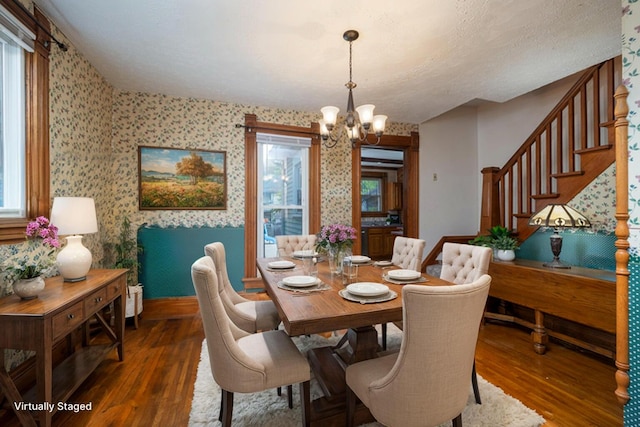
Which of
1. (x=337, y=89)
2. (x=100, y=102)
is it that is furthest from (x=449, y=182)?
(x=100, y=102)

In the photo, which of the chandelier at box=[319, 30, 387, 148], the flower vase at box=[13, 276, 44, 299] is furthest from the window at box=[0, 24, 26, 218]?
the chandelier at box=[319, 30, 387, 148]

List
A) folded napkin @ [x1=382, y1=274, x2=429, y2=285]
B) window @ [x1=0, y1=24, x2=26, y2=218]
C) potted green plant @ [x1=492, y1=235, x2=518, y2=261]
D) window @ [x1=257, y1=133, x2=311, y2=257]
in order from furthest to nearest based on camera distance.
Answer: window @ [x1=257, y1=133, x2=311, y2=257]
potted green plant @ [x1=492, y1=235, x2=518, y2=261]
window @ [x1=0, y1=24, x2=26, y2=218]
folded napkin @ [x1=382, y1=274, x2=429, y2=285]

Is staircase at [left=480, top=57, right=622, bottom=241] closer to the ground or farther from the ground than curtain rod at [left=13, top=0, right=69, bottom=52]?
closer to the ground

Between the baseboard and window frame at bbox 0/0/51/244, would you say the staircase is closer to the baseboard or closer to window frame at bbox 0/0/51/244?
the baseboard

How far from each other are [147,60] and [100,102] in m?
0.84

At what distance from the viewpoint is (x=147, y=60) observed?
2676mm

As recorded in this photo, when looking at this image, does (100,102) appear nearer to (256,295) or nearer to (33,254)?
(33,254)

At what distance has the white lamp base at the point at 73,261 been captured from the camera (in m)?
1.99

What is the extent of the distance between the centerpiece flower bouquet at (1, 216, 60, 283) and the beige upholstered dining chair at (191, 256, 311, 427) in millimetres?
1131

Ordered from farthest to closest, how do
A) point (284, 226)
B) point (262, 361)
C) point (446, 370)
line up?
point (284, 226) → point (262, 361) → point (446, 370)

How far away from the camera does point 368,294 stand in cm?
150

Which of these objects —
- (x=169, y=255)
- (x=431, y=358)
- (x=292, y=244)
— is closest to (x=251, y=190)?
(x=292, y=244)

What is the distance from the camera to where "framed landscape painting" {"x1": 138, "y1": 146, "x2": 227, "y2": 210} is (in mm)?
3439

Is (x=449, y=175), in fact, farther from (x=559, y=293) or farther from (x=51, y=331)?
(x=51, y=331)
